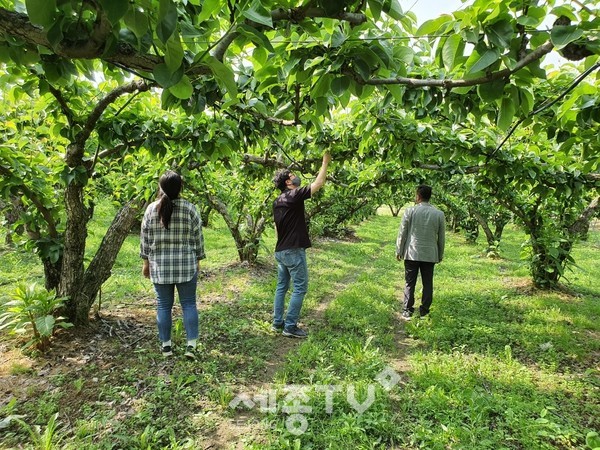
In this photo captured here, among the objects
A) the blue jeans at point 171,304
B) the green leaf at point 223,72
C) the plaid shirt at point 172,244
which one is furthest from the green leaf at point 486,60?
the blue jeans at point 171,304

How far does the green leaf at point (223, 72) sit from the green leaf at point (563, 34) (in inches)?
39.6

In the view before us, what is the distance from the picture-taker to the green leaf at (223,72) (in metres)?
0.99

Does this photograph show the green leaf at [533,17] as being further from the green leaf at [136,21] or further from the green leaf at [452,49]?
the green leaf at [136,21]

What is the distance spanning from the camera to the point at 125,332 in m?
4.06

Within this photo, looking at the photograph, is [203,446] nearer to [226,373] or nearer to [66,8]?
[226,373]

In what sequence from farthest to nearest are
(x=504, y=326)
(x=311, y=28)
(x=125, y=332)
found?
(x=504, y=326) → (x=125, y=332) → (x=311, y=28)

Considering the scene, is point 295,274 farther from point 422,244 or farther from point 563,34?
point 563,34

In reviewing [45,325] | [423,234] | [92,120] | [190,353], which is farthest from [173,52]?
[423,234]

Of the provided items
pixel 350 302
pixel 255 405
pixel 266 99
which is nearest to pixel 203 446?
pixel 255 405

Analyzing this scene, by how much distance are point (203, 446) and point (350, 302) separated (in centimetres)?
353

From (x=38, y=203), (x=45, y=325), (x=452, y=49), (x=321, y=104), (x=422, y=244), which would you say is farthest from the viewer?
(x=422, y=244)

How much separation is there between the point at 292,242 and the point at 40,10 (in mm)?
3350

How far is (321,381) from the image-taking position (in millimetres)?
3102

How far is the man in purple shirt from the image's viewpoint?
400cm
